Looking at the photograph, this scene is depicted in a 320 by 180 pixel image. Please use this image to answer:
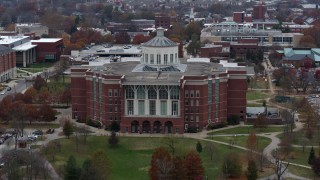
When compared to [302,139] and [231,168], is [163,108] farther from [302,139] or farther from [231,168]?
[231,168]

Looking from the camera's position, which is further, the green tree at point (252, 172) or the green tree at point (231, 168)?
the green tree at point (231, 168)

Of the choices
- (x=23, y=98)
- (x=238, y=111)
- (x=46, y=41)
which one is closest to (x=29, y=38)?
(x=46, y=41)

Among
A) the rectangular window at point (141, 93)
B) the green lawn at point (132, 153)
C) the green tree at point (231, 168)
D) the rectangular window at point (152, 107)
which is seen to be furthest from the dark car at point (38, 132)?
the green tree at point (231, 168)

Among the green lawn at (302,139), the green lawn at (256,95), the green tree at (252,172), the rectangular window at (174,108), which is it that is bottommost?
the green lawn at (302,139)

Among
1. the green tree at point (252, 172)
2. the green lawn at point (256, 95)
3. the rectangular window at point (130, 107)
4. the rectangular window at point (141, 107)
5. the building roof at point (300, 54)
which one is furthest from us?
the building roof at point (300, 54)

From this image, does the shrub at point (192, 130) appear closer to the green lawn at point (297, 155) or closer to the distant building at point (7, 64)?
the green lawn at point (297, 155)

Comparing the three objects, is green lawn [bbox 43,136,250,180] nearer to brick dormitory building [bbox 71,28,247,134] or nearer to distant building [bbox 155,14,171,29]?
brick dormitory building [bbox 71,28,247,134]
